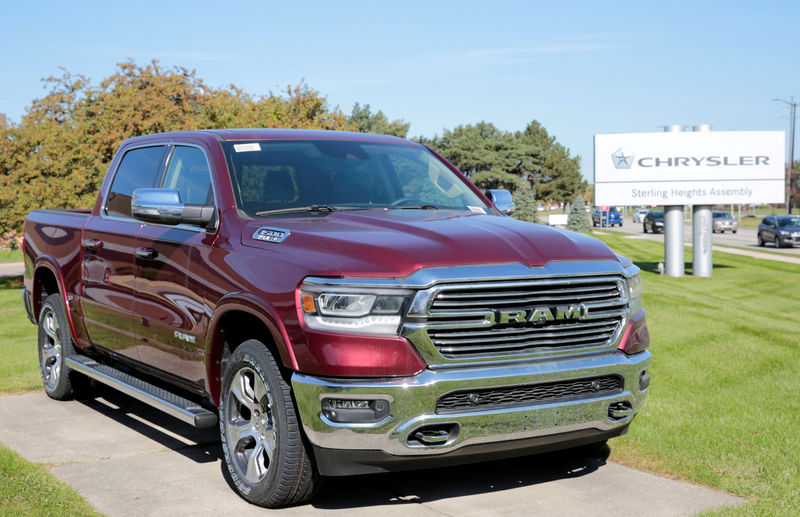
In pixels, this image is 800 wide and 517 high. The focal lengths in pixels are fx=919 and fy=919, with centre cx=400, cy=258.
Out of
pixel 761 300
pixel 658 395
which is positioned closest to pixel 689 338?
pixel 658 395

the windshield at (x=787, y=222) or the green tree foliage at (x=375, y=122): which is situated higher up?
the green tree foliage at (x=375, y=122)

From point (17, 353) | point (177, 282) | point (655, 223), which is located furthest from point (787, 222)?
point (177, 282)

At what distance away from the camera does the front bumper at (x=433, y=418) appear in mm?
4246

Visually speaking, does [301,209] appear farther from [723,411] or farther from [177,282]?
[723,411]

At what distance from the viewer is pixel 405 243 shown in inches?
180

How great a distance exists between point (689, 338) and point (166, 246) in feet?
24.5

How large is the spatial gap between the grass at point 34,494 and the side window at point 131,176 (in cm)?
193

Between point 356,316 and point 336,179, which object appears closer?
point 356,316

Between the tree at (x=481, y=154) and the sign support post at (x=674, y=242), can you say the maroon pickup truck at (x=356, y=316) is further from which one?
the tree at (x=481, y=154)

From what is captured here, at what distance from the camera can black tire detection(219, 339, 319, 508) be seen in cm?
457

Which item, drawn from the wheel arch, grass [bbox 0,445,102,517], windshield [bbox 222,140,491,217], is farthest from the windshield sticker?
grass [bbox 0,445,102,517]

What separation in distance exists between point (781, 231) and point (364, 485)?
45503 millimetres

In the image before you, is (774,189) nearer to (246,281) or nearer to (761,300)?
(761,300)

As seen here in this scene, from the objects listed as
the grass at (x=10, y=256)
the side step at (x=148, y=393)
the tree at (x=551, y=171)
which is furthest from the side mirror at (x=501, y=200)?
the tree at (x=551, y=171)
